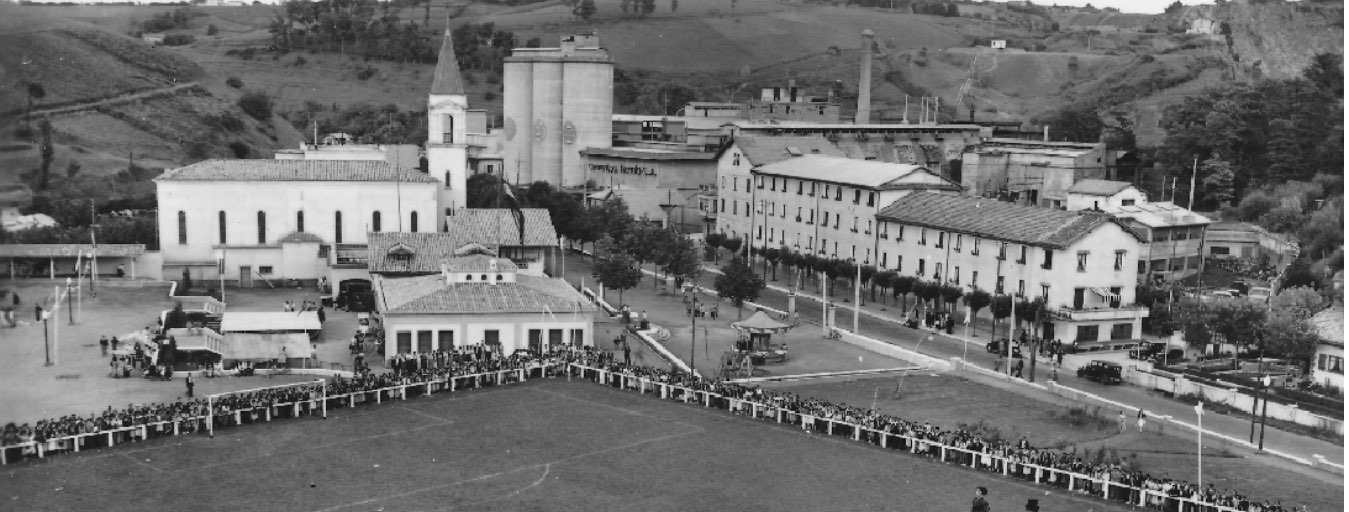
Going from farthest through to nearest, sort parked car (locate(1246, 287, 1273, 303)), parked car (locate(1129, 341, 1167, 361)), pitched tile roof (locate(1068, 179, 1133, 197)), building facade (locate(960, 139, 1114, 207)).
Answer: building facade (locate(960, 139, 1114, 207)) → pitched tile roof (locate(1068, 179, 1133, 197)) → parked car (locate(1246, 287, 1273, 303)) → parked car (locate(1129, 341, 1167, 361))

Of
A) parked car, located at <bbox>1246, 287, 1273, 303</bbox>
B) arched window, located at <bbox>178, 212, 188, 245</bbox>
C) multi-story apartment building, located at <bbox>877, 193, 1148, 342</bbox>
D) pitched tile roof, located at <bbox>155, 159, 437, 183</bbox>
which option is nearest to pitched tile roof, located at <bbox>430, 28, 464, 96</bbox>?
pitched tile roof, located at <bbox>155, 159, 437, 183</bbox>

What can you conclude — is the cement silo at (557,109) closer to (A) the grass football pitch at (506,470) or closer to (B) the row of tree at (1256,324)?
(B) the row of tree at (1256,324)

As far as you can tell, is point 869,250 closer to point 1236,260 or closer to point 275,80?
point 1236,260

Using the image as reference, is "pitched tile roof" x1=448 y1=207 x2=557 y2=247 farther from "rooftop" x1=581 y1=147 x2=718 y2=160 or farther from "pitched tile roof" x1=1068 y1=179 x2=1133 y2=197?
"rooftop" x1=581 y1=147 x2=718 y2=160

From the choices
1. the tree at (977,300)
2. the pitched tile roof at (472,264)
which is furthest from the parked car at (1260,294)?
the pitched tile roof at (472,264)

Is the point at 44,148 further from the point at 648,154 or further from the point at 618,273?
the point at 648,154

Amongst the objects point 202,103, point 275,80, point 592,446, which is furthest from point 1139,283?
point 275,80
